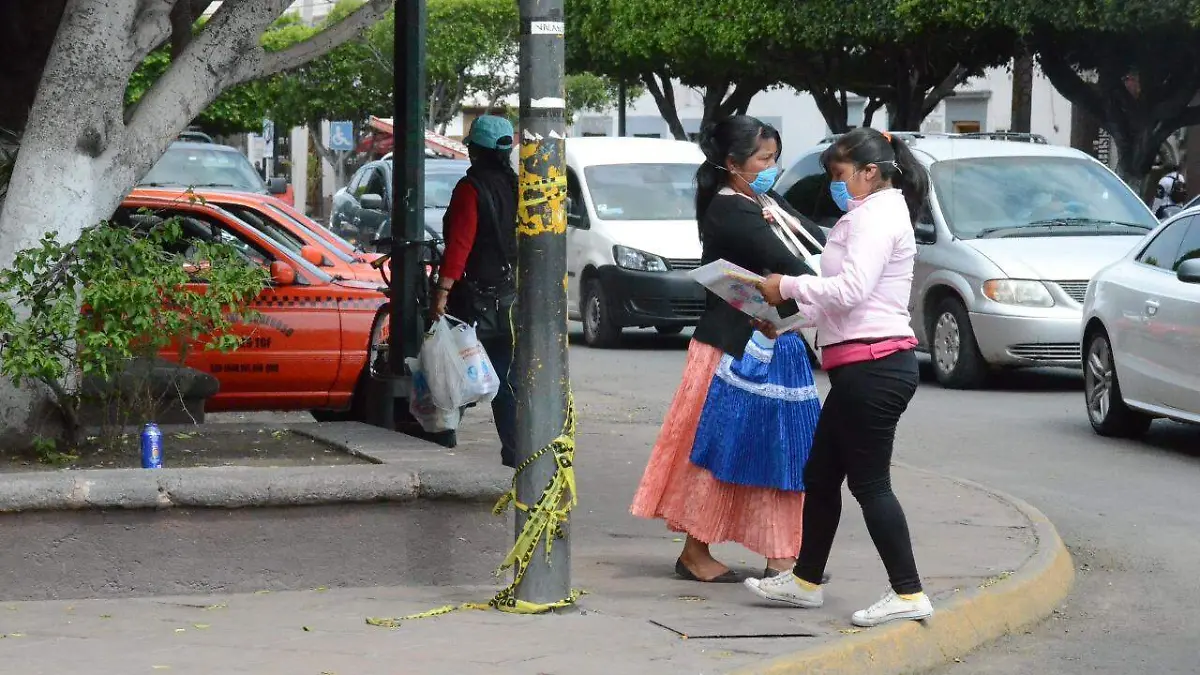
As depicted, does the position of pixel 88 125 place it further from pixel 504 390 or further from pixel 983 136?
pixel 983 136

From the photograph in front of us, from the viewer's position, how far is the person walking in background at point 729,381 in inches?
254

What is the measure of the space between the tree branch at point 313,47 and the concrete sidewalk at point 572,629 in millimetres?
2340

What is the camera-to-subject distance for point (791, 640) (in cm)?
575

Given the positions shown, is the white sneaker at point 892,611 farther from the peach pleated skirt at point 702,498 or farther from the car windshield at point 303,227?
the car windshield at point 303,227

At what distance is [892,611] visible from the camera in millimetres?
5938

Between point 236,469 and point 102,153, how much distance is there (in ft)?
4.85

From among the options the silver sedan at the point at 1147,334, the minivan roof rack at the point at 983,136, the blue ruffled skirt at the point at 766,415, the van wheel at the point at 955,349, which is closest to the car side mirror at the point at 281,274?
the blue ruffled skirt at the point at 766,415

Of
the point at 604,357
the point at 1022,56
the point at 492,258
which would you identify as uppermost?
the point at 1022,56

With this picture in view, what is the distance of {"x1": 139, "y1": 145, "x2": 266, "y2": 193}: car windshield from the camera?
1961cm

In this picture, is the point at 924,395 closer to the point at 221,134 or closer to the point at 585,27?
the point at 585,27

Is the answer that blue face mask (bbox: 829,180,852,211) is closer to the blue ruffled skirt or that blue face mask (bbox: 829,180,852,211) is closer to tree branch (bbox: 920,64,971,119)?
the blue ruffled skirt

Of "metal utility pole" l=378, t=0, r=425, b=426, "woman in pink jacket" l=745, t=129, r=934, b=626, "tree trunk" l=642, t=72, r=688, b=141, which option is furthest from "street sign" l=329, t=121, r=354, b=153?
"woman in pink jacket" l=745, t=129, r=934, b=626

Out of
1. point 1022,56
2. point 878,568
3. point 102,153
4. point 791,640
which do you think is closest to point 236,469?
point 102,153

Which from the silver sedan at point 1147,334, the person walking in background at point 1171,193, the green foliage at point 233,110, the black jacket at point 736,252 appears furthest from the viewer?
the green foliage at point 233,110
